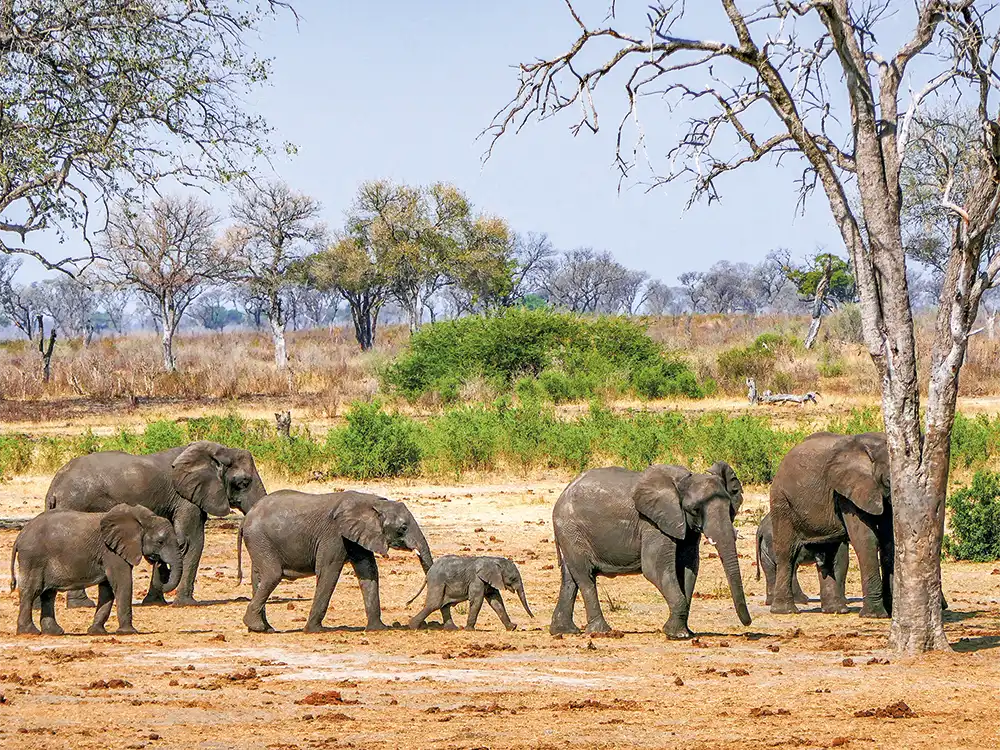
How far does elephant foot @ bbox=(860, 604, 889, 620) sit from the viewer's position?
1334 cm

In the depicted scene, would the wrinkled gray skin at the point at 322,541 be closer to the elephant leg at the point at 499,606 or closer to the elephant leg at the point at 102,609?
the elephant leg at the point at 499,606

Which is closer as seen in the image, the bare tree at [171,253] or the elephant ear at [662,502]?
the elephant ear at [662,502]

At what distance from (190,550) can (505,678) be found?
5542 mm

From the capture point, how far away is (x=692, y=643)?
11758 mm

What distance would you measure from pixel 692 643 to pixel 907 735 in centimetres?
359

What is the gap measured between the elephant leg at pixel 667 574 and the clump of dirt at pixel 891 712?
Answer: 10.2 ft

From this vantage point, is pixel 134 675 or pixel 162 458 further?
pixel 162 458

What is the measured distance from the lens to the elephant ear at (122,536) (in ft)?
40.2

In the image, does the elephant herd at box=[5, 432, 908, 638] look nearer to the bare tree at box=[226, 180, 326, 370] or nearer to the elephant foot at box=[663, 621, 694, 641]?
the elephant foot at box=[663, 621, 694, 641]

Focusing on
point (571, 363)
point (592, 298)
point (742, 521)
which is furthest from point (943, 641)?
point (592, 298)

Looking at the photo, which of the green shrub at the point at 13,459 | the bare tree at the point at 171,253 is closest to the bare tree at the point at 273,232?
the bare tree at the point at 171,253

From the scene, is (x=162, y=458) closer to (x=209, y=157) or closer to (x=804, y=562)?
(x=804, y=562)

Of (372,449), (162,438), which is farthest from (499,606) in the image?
(162,438)

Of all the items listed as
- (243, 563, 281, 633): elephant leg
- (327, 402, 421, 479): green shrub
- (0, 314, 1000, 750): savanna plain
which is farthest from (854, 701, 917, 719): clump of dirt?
(327, 402, 421, 479): green shrub
